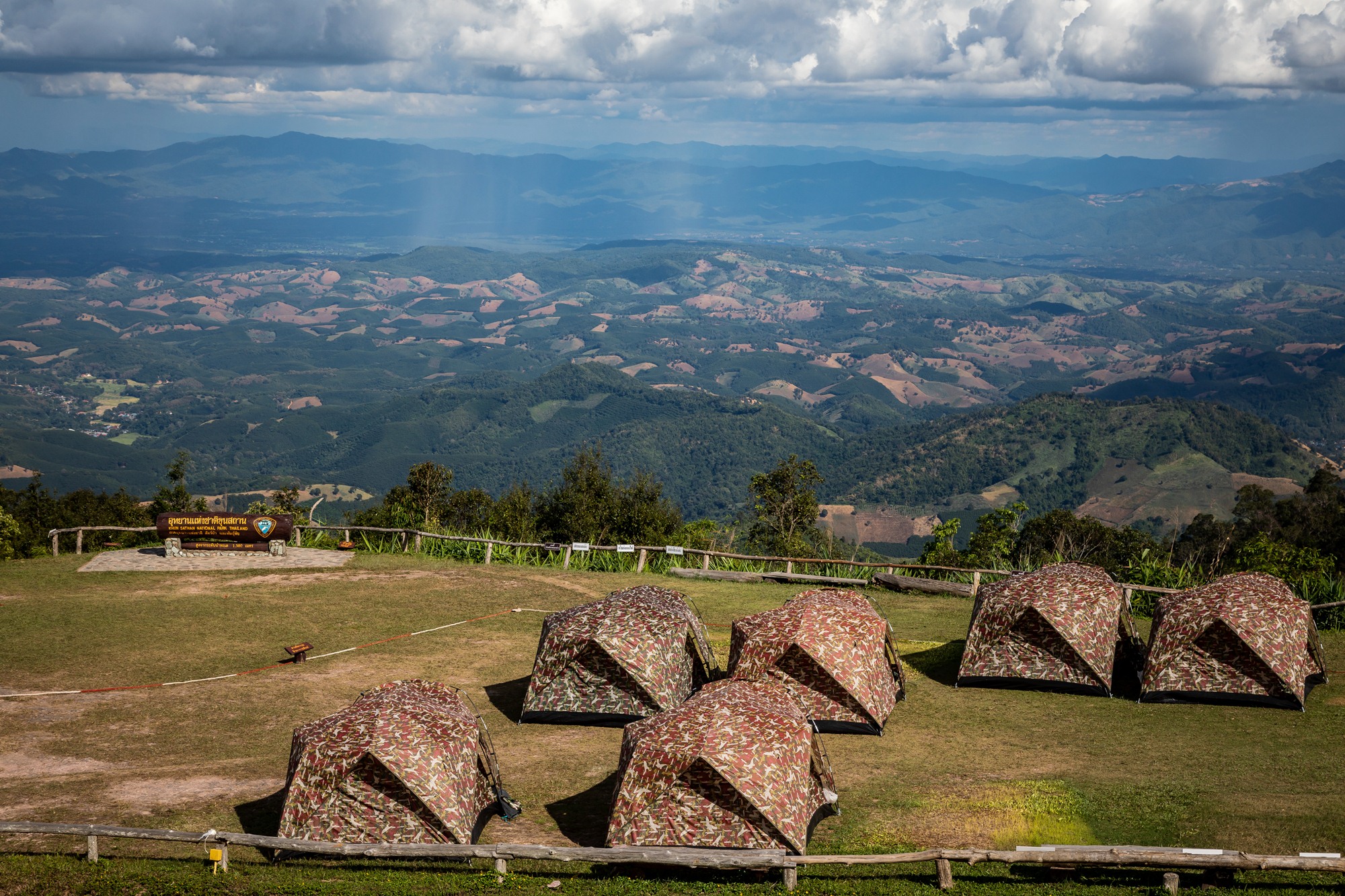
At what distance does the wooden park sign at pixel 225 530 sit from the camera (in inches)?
1286

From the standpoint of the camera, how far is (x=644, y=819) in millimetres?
14258

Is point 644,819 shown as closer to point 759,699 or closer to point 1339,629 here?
point 759,699

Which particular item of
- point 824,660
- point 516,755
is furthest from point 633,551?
point 516,755

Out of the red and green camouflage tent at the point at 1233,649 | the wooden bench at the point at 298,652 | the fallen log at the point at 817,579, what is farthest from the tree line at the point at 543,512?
the red and green camouflage tent at the point at 1233,649

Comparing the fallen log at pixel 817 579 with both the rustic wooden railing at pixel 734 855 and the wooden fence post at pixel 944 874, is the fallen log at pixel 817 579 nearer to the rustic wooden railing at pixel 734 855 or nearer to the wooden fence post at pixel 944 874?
the rustic wooden railing at pixel 734 855

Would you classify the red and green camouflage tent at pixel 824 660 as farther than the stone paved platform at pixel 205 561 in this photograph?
No

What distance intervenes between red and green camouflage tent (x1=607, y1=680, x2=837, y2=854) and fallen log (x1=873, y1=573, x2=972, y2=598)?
1586cm

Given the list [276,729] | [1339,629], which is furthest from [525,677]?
[1339,629]

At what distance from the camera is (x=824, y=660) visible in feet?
63.5

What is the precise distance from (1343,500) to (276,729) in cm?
7058

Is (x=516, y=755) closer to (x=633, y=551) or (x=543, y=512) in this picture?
(x=633, y=551)

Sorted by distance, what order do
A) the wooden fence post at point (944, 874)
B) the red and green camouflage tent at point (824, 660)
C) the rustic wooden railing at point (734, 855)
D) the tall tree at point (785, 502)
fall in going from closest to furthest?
the rustic wooden railing at point (734, 855) → the wooden fence post at point (944, 874) → the red and green camouflage tent at point (824, 660) → the tall tree at point (785, 502)

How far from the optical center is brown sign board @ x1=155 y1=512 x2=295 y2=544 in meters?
32.6

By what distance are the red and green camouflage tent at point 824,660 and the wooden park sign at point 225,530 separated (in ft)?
59.6
